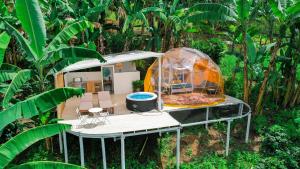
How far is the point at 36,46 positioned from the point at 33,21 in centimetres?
67

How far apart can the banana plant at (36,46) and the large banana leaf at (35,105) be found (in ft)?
3.68

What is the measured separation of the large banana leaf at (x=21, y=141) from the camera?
669 centimetres

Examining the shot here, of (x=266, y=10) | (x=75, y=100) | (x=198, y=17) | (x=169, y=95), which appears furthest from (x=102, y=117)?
(x=266, y=10)

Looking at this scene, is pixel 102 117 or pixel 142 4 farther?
pixel 142 4

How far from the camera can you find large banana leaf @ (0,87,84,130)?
7.16m

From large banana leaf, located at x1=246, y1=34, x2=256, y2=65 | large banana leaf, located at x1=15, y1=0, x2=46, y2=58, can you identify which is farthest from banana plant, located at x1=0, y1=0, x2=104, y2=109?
large banana leaf, located at x1=246, y1=34, x2=256, y2=65

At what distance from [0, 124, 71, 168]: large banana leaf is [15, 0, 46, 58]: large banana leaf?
7.62 ft

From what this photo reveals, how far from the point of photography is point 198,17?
14.5 meters

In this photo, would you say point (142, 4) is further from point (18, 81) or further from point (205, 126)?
point (18, 81)

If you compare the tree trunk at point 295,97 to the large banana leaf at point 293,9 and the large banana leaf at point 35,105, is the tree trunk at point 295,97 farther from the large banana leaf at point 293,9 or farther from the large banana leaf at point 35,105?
the large banana leaf at point 35,105

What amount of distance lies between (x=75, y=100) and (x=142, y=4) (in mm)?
7528

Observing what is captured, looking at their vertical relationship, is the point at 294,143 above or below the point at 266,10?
below

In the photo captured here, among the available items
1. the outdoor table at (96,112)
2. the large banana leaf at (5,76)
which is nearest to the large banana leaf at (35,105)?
the large banana leaf at (5,76)

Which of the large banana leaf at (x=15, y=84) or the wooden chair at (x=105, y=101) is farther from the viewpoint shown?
the wooden chair at (x=105, y=101)
